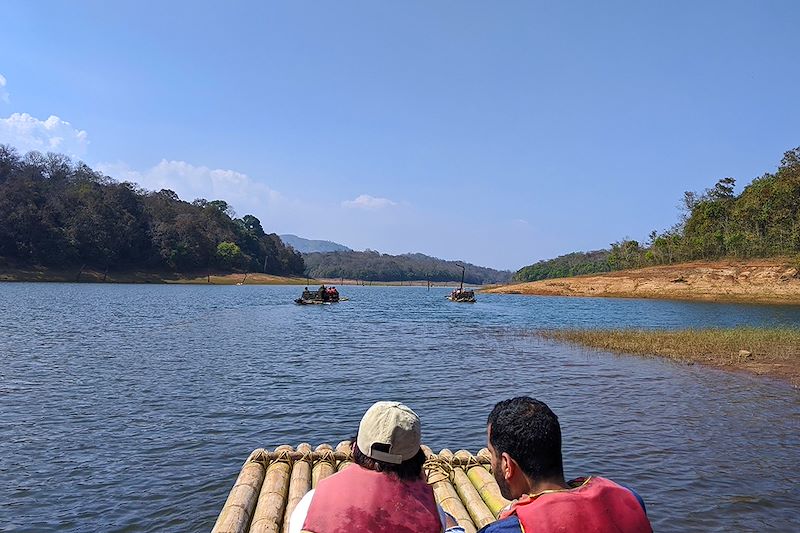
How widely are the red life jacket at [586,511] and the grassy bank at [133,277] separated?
397 ft

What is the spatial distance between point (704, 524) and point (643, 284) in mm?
83979

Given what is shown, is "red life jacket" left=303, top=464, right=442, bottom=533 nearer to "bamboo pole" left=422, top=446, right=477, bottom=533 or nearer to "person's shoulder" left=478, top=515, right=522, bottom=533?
"person's shoulder" left=478, top=515, right=522, bottom=533

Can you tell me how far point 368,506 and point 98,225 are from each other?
449 feet

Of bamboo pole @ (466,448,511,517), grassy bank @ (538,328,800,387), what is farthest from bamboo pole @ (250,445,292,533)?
grassy bank @ (538,328,800,387)

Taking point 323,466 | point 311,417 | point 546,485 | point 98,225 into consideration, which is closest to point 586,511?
point 546,485

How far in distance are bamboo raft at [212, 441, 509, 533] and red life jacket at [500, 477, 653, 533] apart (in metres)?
3.42

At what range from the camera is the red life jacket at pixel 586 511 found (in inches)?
125

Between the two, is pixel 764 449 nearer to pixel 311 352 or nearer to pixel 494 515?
pixel 494 515

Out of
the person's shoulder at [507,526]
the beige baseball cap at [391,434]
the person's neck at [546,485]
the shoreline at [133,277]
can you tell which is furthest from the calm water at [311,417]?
the shoreline at [133,277]

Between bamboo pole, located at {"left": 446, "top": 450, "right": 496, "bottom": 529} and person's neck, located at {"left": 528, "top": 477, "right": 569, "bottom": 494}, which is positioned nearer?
person's neck, located at {"left": 528, "top": 477, "right": 569, "bottom": 494}

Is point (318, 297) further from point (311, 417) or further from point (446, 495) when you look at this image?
point (446, 495)

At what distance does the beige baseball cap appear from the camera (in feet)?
12.6

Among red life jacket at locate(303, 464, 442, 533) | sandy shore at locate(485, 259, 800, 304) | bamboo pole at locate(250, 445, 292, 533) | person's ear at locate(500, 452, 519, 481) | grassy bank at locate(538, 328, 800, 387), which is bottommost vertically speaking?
bamboo pole at locate(250, 445, 292, 533)

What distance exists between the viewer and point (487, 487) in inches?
313
